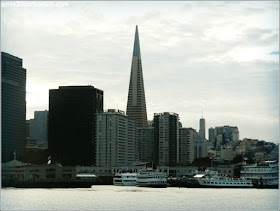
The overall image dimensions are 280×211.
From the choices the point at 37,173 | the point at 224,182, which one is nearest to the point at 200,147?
the point at 224,182

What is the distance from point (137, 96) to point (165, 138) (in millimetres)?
17962

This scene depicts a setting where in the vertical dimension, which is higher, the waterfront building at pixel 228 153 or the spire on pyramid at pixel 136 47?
the spire on pyramid at pixel 136 47

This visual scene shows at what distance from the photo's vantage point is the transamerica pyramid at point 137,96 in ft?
382

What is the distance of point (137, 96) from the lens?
11906 cm

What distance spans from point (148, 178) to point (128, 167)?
25425mm

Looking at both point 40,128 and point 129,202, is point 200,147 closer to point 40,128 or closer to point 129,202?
point 40,128

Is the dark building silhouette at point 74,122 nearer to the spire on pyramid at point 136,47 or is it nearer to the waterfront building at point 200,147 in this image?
the spire on pyramid at point 136,47

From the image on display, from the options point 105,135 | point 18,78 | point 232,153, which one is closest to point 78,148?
point 105,135

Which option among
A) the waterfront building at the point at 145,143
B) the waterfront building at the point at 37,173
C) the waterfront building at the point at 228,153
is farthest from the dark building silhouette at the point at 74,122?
the waterfront building at the point at 37,173

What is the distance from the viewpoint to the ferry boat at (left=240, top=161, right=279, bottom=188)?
197ft

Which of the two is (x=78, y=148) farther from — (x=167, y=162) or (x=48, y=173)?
(x=48, y=173)

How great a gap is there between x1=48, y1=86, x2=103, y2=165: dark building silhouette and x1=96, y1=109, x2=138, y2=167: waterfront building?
1379mm

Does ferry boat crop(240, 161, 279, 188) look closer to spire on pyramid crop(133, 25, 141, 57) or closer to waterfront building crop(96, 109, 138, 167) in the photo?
waterfront building crop(96, 109, 138, 167)

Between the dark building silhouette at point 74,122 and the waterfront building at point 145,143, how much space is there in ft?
53.9
